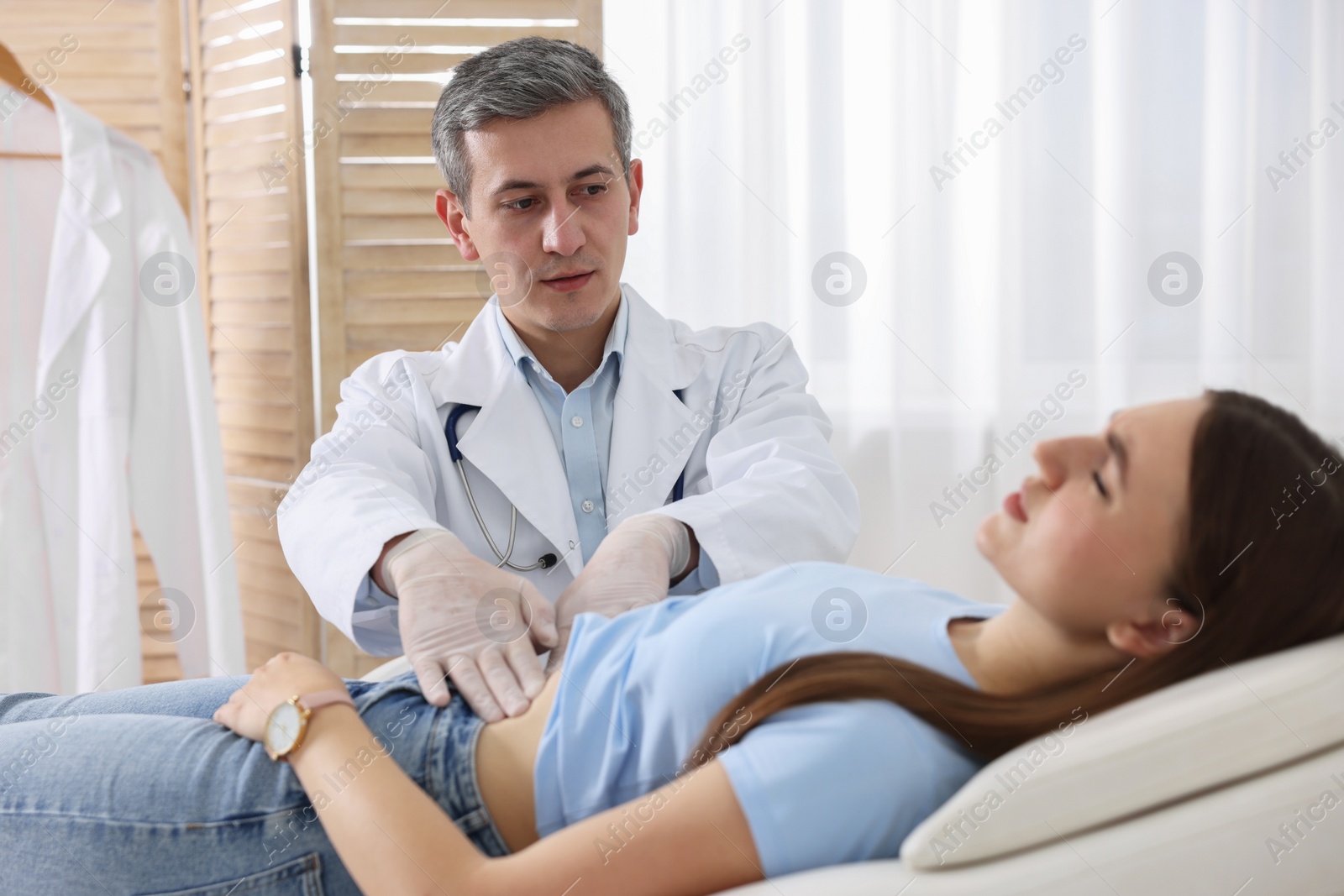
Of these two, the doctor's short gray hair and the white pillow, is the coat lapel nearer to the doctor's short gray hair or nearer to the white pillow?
the doctor's short gray hair

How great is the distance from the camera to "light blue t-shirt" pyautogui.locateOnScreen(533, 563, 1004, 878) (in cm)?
78

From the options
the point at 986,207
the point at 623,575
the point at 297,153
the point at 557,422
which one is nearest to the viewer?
the point at 623,575

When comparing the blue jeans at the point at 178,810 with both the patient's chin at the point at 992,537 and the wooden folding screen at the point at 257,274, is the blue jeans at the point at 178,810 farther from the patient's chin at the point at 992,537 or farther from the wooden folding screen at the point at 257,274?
the wooden folding screen at the point at 257,274

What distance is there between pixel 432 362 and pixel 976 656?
1.04 m

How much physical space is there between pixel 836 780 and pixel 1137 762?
8.9 inches

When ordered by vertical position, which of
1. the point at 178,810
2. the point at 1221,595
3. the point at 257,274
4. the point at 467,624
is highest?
the point at 257,274

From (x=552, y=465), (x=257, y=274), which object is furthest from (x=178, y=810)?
(x=257, y=274)

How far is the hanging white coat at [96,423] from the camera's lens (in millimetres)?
1898

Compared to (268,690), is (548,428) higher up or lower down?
higher up

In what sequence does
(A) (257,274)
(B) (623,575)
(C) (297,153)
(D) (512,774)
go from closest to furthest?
(D) (512,774) < (B) (623,575) < (C) (297,153) < (A) (257,274)

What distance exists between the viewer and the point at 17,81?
187 cm

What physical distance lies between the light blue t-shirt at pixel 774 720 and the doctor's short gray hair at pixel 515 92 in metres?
0.84

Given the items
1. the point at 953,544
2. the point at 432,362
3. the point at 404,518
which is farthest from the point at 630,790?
the point at 953,544

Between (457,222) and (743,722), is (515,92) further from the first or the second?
(743,722)
